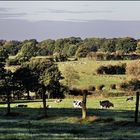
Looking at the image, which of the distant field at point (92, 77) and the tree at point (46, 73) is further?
the distant field at point (92, 77)

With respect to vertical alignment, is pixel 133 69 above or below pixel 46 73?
above

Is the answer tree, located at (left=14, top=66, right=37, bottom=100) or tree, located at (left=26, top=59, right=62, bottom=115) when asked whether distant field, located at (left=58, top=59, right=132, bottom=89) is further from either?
tree, located at (left=14, top=66, right=37, bottom=100)

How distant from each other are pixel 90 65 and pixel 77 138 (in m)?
160

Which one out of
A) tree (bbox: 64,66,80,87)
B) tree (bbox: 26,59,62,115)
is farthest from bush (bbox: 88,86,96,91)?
tree (bbox: 26,59,62,115)

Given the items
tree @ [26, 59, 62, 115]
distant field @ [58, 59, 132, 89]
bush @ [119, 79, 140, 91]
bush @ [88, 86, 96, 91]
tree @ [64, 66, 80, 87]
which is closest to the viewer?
tree @ [26, 59, 62, 115]

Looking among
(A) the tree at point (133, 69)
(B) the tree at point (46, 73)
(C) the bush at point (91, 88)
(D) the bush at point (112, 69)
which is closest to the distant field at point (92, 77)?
(D) the bush at point (112, 69)

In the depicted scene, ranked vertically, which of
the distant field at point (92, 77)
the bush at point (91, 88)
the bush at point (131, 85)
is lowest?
the bush at point (91, 88)

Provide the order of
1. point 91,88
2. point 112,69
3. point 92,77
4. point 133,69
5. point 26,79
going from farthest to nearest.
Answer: point 112,69 < point 133,69 < point 92,77 < point 91,88 < point 26,79

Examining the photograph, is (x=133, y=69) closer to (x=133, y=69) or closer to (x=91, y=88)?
(x=133, y=69)

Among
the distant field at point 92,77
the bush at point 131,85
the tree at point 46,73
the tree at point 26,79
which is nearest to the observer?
the tree at point 26,79

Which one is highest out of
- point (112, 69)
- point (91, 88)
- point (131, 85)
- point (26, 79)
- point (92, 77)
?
point (112, 69)

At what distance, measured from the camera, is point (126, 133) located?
35656 millimetres

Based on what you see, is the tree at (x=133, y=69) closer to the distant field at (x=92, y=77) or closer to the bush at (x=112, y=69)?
the bush at (x=112, y=69)

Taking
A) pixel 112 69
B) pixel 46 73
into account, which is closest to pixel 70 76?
pixel 46 73
